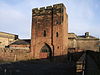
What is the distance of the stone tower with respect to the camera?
2625cm

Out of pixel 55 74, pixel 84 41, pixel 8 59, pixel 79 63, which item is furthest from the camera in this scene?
pixel 84 41

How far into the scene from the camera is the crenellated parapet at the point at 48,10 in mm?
26502

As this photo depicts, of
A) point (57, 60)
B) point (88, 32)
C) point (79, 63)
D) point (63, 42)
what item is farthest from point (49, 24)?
point (88, 32)

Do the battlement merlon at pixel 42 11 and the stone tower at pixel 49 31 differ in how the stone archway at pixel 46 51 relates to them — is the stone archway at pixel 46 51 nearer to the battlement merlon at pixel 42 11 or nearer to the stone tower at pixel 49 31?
the stone tower at pixel 49 31

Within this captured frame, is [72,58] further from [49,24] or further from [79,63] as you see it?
[79,63]

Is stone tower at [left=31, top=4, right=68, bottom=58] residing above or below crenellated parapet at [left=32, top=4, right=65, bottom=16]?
below

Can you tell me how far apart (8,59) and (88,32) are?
28.1 metres

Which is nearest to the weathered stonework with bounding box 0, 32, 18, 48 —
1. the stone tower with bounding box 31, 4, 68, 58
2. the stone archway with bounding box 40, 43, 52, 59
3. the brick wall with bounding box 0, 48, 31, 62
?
the stone tower with bounding box 31, 4, 68, 58

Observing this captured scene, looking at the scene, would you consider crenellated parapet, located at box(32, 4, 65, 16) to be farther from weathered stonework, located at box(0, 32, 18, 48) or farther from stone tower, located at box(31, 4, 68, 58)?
weathered stonework, located at box(0, 32, 18, 48)

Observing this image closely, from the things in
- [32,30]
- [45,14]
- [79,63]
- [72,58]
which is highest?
[45,14]

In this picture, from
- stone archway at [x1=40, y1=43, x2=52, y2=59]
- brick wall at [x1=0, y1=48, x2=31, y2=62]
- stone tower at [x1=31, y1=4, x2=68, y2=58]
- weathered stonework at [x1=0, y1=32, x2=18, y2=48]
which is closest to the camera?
brick wall at [x1=0, y1=48, x2=31, y2=62]

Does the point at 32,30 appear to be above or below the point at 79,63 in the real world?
above

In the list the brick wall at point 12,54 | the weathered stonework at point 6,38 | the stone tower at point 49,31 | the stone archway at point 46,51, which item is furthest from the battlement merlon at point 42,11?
the weathered stonework at point 6,38

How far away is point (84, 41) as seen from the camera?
134ft
